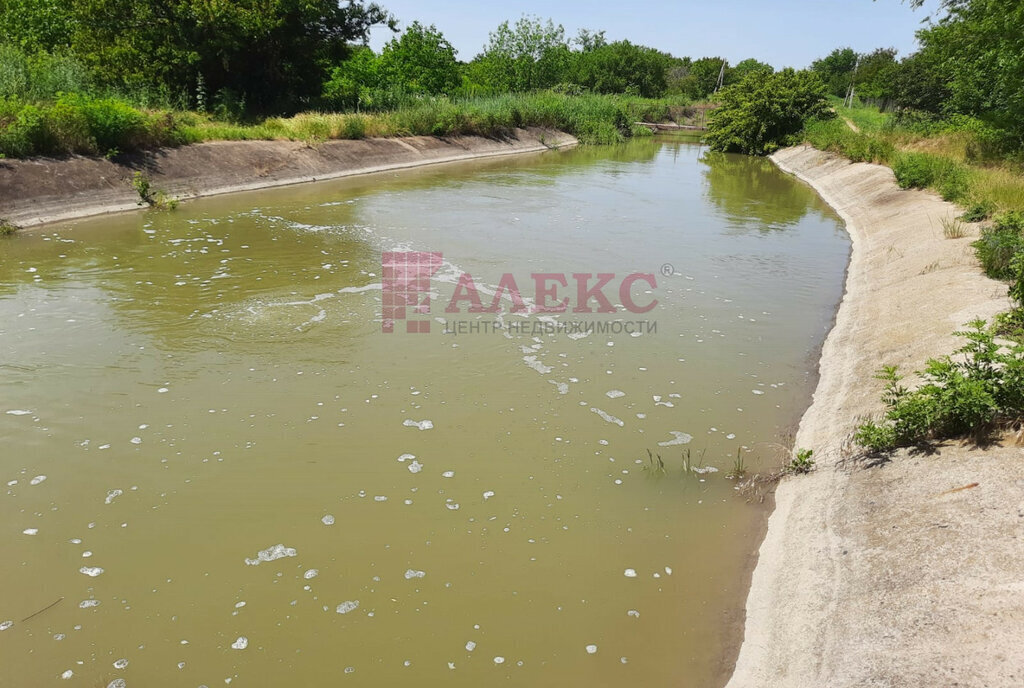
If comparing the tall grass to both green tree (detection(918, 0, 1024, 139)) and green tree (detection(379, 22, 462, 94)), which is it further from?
green tree (detection(379, 22, 462, 94))

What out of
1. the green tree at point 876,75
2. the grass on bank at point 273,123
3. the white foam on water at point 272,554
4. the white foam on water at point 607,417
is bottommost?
the white foam on water at point 272,554

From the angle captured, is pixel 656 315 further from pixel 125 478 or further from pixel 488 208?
pixel 488 208

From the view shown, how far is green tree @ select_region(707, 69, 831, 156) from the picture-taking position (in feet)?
121

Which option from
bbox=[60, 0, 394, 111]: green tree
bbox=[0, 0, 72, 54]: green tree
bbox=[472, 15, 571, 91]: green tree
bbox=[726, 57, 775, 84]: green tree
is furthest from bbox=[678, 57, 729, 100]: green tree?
bbox=[0, 0, 72, 54]: green tree

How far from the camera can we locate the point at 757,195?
910 inches

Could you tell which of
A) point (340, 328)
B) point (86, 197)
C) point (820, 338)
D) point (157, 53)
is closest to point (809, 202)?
point (820, 338)

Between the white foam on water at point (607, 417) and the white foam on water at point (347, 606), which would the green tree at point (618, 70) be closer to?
the white foam on water at point (607, 417)

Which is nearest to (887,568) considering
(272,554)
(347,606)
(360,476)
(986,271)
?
(347,606)

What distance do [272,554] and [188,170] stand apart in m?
16.3

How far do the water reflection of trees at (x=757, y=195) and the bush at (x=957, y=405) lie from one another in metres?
12.5

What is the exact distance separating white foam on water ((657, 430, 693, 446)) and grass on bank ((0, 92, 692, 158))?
51.5 ft

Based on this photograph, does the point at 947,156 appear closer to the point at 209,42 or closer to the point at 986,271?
the point at 986,271

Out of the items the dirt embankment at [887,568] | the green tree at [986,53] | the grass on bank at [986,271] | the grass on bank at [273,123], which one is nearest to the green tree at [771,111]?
the grass on bank at [273,123]

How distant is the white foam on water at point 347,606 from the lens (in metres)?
4.21
